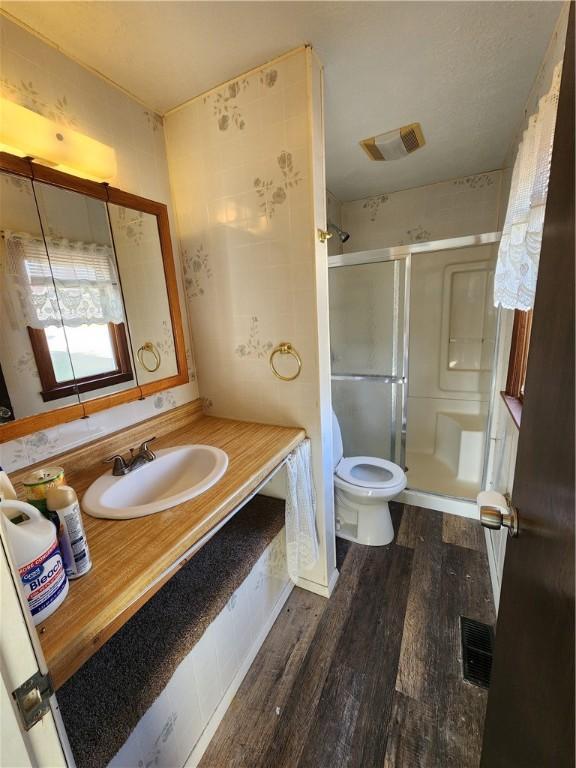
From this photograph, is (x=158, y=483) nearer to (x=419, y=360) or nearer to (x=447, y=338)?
(x=419, y=360)

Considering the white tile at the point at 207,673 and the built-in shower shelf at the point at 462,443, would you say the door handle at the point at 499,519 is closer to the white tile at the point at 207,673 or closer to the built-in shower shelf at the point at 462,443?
the white tile at the point at 207,673

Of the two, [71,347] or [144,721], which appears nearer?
[144,721]

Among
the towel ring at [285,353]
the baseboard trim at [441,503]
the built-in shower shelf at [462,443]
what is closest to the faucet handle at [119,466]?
the towel ring at [285,353]

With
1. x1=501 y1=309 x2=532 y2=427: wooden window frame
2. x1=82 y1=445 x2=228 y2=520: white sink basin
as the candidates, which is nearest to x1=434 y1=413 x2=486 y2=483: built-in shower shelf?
x1=501 y1=309 x2=532 y2=427: wooden window frame

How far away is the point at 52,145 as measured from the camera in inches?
37.7

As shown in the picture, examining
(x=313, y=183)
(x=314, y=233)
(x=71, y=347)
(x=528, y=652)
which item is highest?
(x=313, y=183)

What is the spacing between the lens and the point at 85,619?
0.57m

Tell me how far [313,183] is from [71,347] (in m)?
1.03

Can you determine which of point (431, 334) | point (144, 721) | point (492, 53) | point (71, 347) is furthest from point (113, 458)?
point (431, 334)

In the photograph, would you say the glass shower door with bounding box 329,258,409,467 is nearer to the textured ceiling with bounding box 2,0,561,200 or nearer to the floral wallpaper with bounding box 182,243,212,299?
the textured ceiling with bounding box 2,0,561,200

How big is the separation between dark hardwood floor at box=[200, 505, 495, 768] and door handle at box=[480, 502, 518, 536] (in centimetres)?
93

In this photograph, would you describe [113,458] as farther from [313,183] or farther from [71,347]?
[313,183]

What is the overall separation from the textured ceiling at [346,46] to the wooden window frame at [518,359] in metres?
0.95

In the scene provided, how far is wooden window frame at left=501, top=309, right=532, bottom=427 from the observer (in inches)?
56.7
